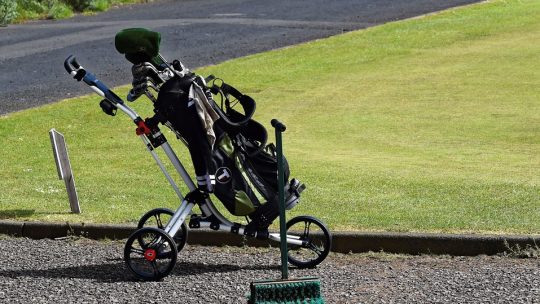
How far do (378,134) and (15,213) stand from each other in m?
5.58

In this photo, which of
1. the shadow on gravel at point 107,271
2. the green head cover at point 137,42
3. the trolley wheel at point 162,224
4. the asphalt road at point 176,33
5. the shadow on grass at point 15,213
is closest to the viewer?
the shadow on gravel at point 107,271

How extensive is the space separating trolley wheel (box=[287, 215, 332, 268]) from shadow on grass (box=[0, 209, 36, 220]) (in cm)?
237

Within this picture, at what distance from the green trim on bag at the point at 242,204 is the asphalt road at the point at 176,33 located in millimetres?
8678

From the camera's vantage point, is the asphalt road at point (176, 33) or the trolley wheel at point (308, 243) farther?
the asphalt road at point (176, 33)

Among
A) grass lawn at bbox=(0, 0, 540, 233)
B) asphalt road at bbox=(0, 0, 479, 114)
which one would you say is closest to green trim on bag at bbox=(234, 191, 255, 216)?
grass lawn at bbox=(0, 0, 540, 233)

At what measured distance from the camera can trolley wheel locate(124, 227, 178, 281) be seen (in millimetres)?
8227

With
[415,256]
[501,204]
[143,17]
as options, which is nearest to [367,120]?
[501,204]

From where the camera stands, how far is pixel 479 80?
1777 centimetres

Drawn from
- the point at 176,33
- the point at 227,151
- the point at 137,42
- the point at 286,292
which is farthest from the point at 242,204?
the point at 176,33

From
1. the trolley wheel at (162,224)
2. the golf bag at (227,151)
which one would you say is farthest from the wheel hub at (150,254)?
the golf bag at (227,151)

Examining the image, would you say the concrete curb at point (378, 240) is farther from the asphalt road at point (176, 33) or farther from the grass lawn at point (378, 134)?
the asphalt road at point (176, 33)

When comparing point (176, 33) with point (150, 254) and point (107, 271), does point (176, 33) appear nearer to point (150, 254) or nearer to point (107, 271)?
point (107, 271)

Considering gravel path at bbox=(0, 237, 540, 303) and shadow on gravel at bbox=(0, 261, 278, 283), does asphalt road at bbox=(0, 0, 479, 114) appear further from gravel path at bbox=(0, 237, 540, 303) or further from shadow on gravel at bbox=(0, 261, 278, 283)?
shadow on gravel at bbox=(0, 261, 278, 283)

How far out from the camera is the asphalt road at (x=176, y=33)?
60.8ft
